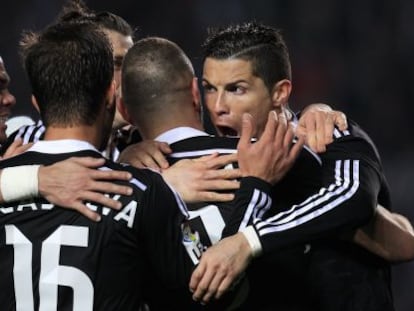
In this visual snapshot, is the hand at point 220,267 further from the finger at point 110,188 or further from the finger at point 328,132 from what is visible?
the finger at point 328,132

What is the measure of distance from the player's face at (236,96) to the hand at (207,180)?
0.40 m

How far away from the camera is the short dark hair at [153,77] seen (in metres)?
3.09

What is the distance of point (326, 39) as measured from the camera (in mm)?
8641

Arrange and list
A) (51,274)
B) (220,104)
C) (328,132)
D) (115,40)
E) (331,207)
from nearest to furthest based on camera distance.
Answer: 1. (51,274)
2. (331,207)
3. (328,132)
4. (220,104)
5. (115,40)

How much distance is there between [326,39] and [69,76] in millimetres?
6179

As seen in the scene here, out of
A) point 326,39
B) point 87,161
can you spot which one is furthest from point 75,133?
point 326,39

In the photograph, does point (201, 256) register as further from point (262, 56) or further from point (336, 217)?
point (262, 56)

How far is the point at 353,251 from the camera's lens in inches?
126

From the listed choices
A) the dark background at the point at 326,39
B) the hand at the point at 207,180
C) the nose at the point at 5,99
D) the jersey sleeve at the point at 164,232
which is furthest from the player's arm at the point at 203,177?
the dark background at the point at 326,39

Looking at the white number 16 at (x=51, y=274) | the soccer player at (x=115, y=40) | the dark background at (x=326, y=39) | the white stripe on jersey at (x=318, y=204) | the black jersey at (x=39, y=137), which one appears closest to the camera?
the white number 16 at (x=51, y=274)

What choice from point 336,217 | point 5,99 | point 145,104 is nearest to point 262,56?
point 145,104

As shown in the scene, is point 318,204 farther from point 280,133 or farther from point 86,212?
point 86,212

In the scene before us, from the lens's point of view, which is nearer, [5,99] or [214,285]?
[214,285]

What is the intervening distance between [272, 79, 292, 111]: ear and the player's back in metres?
0.82
